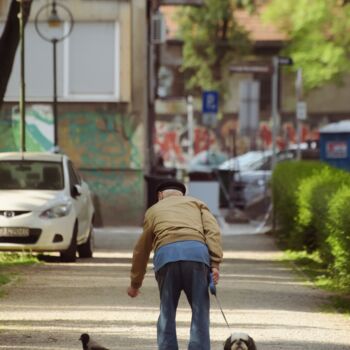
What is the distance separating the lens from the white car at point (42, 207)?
22.4 metres

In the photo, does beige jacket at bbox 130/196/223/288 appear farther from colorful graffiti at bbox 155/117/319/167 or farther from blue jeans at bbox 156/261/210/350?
colorful graffiti at bbox 155/117/319/167

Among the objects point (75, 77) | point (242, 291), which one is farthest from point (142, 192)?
point (242, 291)

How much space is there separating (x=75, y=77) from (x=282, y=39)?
37948mm

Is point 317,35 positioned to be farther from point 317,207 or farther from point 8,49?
point 317,207

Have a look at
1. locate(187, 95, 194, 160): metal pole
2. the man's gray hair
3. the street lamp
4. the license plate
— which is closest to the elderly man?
the man's gray hair

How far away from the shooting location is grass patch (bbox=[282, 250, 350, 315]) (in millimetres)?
17312

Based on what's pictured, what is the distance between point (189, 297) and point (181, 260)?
0.30 m

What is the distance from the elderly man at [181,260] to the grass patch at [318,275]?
5588 millimetres

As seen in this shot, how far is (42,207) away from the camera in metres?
22.5

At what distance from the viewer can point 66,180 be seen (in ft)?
76.6

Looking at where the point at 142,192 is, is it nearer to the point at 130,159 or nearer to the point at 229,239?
the point at 130,159

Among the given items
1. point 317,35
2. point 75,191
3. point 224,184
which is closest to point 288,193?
point 75,191

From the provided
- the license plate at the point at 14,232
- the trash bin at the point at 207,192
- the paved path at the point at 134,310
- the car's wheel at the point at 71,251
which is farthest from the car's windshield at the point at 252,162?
the paved path at the point at 134,310

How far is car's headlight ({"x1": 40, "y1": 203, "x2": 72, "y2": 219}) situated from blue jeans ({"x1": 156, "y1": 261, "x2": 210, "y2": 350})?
11.6 meters
